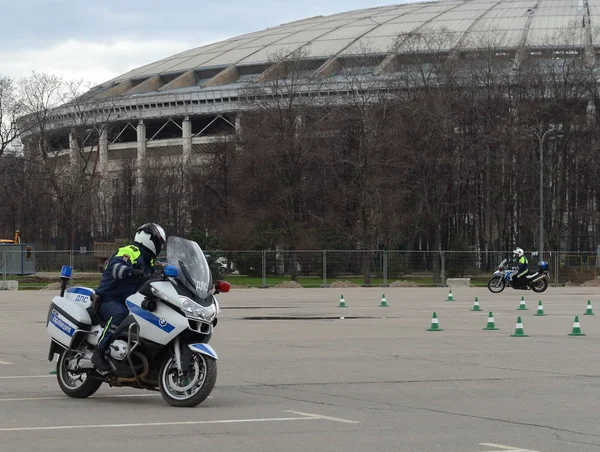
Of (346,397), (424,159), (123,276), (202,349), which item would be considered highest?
(424,159)

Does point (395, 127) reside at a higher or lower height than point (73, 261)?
higher

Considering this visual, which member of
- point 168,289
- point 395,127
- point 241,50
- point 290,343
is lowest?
point 290,343

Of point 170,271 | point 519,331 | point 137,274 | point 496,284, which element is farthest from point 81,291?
point 496,284

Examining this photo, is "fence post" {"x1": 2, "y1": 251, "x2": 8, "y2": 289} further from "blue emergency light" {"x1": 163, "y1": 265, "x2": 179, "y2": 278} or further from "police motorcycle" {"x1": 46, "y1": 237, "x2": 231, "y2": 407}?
"blue emergency light" {"x1": 163, "y1": 265, "x2": 179, "y2": 278}

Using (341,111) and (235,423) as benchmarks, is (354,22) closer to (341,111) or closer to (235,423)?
(341,111)

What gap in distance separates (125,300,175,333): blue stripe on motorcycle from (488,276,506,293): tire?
1361 inches

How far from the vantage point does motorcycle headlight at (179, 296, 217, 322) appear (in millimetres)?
11039

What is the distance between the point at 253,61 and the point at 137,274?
85.3 metres

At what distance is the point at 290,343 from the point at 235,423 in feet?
32.3

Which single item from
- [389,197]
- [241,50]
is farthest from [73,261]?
[241,50]

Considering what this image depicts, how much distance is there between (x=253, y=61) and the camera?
3767 inches

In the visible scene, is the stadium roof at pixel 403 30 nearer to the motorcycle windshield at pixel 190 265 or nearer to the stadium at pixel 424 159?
the stadium at pixel 424 159

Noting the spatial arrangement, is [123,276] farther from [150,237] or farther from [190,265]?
[190,265]

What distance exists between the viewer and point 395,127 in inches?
2458
